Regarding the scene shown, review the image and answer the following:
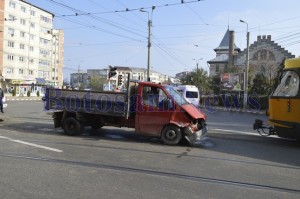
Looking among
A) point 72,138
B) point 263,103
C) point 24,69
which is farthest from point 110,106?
point 24,69

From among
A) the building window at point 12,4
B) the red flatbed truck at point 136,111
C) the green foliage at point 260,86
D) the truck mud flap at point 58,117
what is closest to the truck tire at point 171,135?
the red flatbed truck at point 136,111

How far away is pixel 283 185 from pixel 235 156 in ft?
9.94

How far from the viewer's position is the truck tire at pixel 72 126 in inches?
518

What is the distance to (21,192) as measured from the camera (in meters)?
6.10

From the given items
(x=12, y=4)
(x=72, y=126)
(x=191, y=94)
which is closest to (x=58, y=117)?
(x=72, y=126)

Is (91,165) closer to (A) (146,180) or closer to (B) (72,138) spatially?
(A) (146,180)

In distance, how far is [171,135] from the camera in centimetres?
1183

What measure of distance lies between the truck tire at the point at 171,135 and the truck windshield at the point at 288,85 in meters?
3.53

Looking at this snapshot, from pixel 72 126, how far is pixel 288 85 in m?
7.18

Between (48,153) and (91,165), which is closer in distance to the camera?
(91,165)

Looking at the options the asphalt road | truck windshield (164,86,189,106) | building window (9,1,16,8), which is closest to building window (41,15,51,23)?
building window (9,1,16,8)

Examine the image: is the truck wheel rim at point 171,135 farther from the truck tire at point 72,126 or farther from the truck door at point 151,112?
the truck tire at point 72,126

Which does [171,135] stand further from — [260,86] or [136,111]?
[260,86]

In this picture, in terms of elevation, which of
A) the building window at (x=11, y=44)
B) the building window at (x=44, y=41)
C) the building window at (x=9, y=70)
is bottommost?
the building window at (x=9, y=70)
